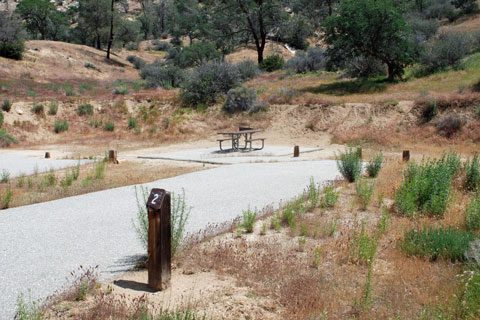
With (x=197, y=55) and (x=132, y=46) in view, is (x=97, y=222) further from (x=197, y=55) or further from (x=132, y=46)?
(x=132, y=46)

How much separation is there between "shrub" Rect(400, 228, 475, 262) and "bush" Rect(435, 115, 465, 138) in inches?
596

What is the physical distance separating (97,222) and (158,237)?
3.19m

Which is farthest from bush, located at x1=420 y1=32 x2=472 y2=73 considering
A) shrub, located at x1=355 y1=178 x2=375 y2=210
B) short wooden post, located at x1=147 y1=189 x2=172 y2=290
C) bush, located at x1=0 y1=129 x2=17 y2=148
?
short wooden post, located at x1=147 y1=189 x2=172 y2=290

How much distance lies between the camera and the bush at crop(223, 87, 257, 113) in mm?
26219

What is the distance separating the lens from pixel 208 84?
28.0 meters

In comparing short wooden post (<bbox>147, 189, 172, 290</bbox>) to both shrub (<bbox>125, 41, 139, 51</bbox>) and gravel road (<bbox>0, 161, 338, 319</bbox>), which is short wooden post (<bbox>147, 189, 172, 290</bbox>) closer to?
gravel road (<bbox>0, 161, 338, 319</bbox>)

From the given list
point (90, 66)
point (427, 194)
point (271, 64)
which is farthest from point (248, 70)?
point (427, 194)

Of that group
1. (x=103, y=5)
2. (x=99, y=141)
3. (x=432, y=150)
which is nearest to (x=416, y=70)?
(x=432, y=150)

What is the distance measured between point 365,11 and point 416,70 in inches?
202

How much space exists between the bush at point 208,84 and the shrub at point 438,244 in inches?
905

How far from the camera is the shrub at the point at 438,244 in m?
5.00

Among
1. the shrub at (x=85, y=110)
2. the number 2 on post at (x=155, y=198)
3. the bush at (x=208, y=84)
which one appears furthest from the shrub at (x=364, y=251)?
the shrub at (x=85, y=110)

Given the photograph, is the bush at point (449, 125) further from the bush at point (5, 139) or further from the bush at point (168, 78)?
the bush at point (168, 78)

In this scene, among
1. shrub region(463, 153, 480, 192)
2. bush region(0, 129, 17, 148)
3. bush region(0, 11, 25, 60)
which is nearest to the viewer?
shrub region(463, 153, 480, 192)
